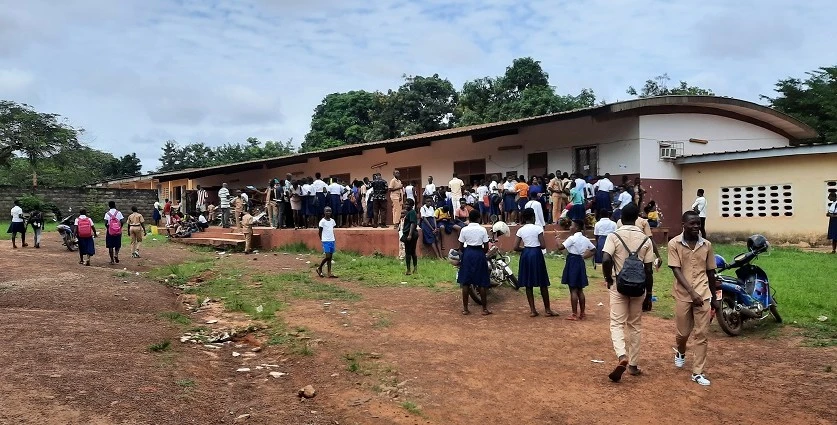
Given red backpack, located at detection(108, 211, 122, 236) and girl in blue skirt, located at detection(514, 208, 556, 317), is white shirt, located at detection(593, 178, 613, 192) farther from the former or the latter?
red backpack, located at detection(108, 211, 122, 236)

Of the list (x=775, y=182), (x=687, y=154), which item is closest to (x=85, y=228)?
(x=687, y=154)

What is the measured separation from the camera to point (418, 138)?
20984 mm

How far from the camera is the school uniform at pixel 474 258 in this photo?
27.9ft

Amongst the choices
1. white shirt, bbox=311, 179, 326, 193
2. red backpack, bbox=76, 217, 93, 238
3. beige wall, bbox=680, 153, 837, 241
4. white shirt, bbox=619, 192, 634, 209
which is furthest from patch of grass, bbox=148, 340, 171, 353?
beige wall, bbox=680, 153, 837, 241

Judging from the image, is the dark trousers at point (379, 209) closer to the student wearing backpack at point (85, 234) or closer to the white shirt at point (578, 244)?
the student wearing backpack at point (85, 234)

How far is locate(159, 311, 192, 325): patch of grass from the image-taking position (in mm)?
8234

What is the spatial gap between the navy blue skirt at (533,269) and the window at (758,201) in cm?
1171

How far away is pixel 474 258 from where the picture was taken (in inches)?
336

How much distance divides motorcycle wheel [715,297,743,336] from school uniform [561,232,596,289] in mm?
1613

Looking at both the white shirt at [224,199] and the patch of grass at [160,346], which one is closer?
the patch of grass at [160,346]

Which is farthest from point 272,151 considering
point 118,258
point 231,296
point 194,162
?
point 231,296

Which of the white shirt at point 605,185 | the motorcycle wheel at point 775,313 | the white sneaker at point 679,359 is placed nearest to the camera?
the white sneaker at point 679,359

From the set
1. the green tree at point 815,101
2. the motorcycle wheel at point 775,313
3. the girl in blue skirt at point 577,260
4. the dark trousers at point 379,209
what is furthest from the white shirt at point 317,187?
the green tree at point 815,101

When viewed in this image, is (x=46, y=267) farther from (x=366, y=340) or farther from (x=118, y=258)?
(x=366, y=340)
